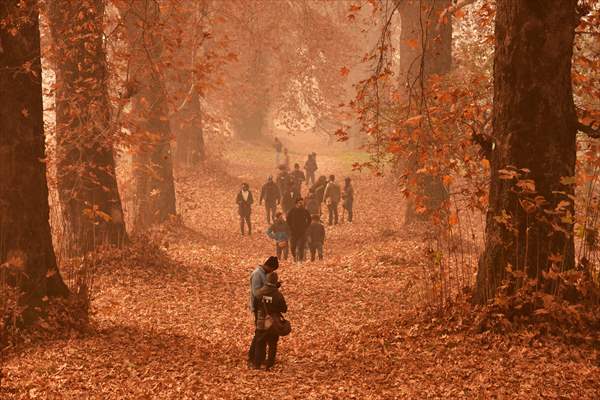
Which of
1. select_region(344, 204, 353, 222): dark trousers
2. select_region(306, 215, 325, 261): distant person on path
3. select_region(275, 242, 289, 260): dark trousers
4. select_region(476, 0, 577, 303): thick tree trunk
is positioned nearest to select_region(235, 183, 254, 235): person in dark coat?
select_region(275, 242, 289, 260): dark trousers

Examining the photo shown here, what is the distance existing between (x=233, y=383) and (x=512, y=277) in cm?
356

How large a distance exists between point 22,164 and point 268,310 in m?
3.75

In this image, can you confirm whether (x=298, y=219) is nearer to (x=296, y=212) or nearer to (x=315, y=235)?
(x=296, y=212)

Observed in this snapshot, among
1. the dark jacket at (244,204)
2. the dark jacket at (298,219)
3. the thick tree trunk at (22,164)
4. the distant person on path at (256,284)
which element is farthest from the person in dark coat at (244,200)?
the distant person on path at (256,284)

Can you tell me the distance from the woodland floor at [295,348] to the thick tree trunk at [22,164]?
108cm

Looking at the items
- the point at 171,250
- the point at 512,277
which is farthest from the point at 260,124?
the point at 512,277

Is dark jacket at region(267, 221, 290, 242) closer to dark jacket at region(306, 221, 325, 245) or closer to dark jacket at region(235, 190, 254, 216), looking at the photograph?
dark jacket at region(306, 221, 325, 245)

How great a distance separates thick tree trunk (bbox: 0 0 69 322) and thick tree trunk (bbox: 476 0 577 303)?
5.79 m

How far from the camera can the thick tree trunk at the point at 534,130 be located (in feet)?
29.2

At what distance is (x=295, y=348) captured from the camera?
1071 cm

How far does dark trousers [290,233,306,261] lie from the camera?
18609 millimetres

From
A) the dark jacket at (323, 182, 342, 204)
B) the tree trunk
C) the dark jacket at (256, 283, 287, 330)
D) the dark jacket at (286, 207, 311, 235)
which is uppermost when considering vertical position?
the tree trunk

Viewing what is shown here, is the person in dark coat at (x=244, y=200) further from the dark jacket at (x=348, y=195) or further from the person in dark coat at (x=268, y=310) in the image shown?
the person in dark coat at (x=268, y=310)

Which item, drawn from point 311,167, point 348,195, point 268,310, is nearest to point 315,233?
point 348,195
